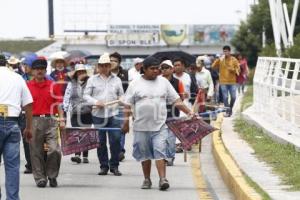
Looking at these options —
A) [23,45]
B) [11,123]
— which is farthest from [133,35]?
[11,123]

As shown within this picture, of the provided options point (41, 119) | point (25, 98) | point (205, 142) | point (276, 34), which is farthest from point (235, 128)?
point (276, 34)

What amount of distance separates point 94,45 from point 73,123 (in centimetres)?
9105

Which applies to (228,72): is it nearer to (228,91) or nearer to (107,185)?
(228,91)

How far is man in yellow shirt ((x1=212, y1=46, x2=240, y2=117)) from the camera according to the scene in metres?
23.6

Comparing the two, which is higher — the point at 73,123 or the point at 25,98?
the point at 25,98

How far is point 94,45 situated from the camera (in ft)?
352

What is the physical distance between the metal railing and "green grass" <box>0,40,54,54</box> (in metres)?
87.6

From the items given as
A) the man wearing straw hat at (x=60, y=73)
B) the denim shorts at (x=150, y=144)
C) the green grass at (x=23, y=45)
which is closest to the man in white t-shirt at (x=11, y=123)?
the denim shorts at (x=150, y=144)

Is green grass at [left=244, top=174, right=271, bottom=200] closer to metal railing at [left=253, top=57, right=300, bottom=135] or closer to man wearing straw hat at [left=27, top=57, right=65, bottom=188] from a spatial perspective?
man wearing straw hat at [left=27, top=57, right=65, bottom=188]

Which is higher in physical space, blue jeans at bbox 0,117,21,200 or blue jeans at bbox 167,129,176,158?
blue jeans at bbox 0,117,21,200

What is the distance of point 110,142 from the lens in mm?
14586

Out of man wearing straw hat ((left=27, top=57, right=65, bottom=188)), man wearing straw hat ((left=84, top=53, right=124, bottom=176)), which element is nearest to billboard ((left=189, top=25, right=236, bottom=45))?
man wearing straw hat ((left=84, top=53, right=124, bottom=176))

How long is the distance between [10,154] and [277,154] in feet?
16.6

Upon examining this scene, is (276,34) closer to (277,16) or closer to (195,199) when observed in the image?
(277,16)
